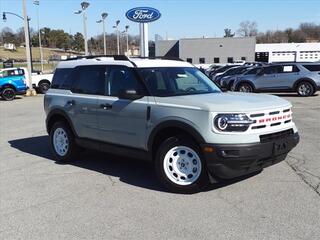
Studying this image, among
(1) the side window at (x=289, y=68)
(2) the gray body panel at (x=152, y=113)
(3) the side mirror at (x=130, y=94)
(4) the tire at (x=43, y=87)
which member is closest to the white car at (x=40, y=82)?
(4) the tire at (x=43, y=87)

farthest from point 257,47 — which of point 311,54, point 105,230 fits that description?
point 105,230

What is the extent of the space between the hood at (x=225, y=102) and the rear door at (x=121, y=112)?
0.43 metres

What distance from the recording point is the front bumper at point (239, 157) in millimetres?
5484

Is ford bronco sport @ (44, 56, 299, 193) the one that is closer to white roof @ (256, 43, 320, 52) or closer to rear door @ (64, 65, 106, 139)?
rear door @ (64, 65, 106, 139)

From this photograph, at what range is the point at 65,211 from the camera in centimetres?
543

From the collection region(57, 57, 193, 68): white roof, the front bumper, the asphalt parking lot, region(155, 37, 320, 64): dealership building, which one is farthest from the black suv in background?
region(155, 37, 320, 64): dealership building

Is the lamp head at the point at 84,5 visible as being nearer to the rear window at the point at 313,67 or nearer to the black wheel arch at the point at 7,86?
the black wheel arch at the point at 7,86

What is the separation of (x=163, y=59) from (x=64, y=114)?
2116mm

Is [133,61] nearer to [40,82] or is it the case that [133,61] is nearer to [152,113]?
[152,113]

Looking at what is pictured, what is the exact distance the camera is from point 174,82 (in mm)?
6793

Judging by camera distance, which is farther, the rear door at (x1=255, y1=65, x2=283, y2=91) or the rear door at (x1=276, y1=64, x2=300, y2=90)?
the rear door at (x1=255, y1=65, x2=283, y2=91)

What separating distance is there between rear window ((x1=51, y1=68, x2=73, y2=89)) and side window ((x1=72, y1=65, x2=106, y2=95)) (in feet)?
0.64

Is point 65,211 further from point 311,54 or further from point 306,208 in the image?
point 311,54

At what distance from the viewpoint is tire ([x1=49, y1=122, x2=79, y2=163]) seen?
8031mm
